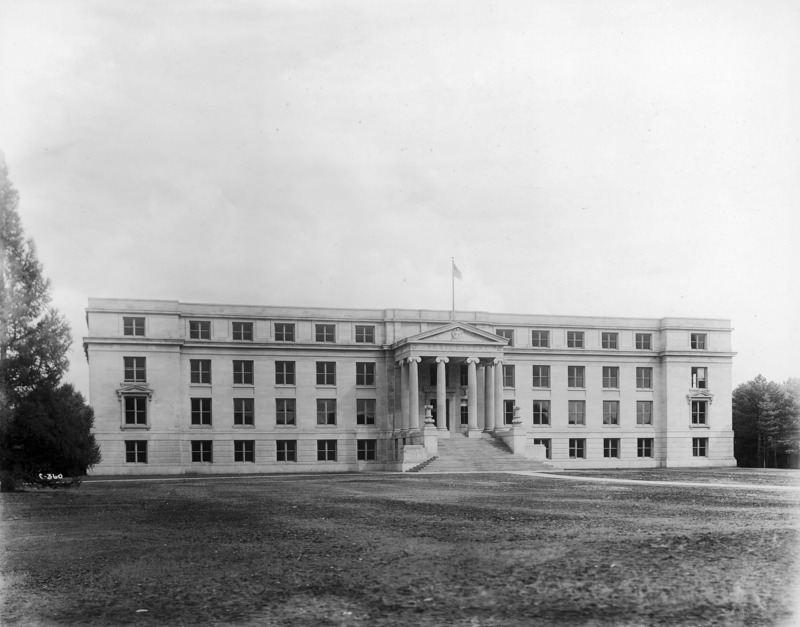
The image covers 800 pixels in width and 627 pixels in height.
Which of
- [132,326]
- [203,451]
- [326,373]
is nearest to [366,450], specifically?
[326,373]

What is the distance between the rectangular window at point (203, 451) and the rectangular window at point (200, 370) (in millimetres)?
4497

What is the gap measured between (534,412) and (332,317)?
1815 cm

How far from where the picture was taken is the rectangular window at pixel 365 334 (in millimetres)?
65938

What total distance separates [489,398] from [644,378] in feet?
51.5

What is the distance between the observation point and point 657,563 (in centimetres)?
1019

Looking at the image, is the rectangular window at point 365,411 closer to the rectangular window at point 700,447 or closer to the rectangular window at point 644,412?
the rectangular window at point 644,412

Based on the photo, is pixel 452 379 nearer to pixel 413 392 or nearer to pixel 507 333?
pixel 413 392

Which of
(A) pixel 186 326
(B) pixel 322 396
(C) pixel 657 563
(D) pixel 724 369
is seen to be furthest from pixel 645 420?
(C) pixel 657 563

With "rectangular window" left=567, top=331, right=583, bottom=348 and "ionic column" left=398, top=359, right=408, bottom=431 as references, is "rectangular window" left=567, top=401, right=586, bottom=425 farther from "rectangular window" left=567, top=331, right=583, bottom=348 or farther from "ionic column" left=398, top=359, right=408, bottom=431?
"ionic column" left=398, top=359, right=408, bottom=431

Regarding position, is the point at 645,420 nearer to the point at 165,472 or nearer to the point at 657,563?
the point at 165,472

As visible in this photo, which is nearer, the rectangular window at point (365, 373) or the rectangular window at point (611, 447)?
the rectangular window at point (365, 373)

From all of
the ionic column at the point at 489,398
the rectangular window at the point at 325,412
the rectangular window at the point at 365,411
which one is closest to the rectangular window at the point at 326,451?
the rectangular window at the point at 325,412

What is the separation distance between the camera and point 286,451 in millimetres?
64188

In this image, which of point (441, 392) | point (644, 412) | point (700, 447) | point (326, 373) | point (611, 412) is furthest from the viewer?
point (644, 412)
